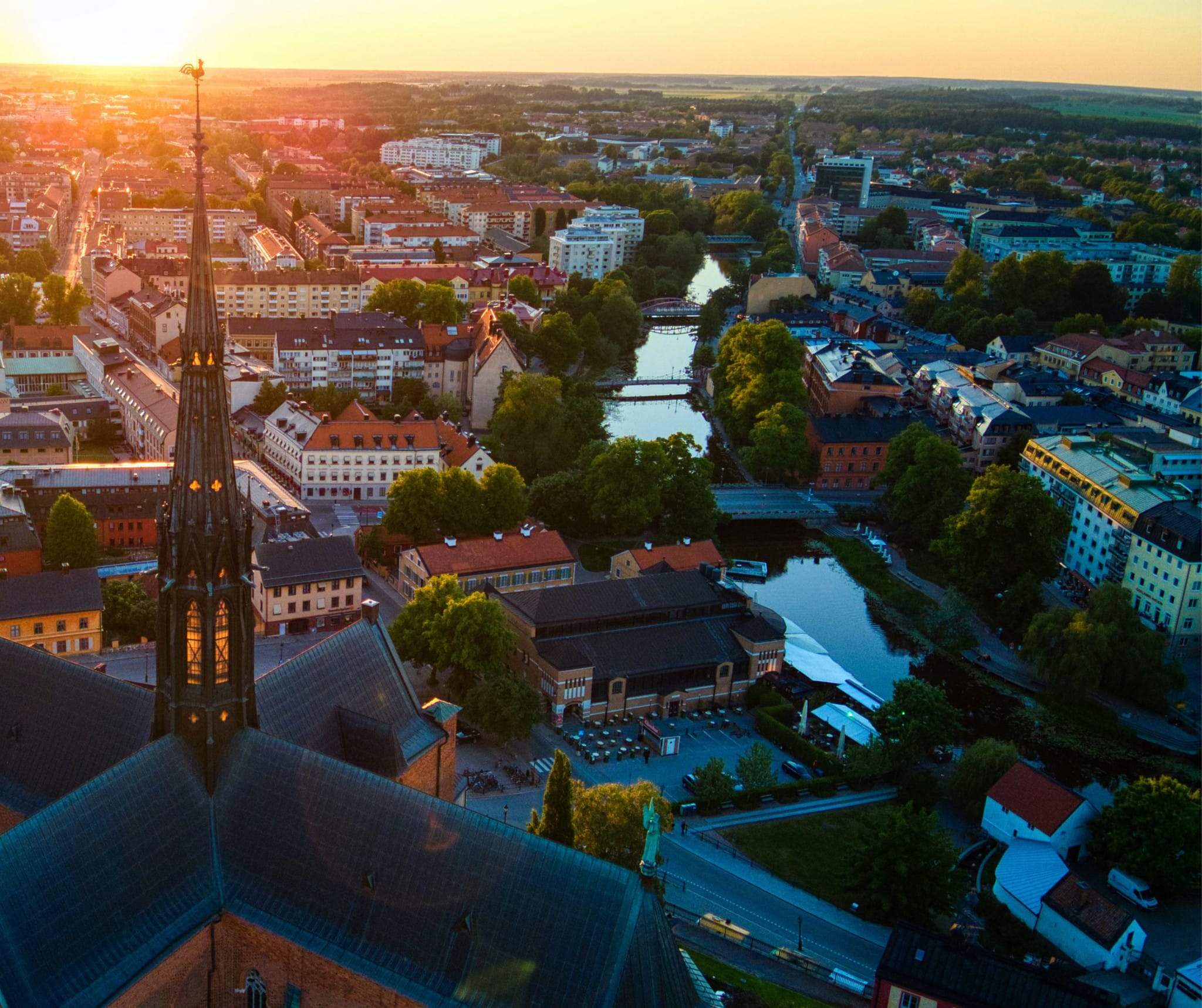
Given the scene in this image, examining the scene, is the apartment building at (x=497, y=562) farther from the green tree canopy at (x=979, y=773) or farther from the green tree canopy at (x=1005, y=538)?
the green tree canopy at (x=1005, y=538)

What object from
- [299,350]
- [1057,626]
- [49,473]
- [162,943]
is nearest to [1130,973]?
[1057,626]

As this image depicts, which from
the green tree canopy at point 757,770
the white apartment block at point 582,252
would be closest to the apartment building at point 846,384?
the green tree canopy at point 757,770

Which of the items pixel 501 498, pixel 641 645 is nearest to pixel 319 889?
pixel 641 645

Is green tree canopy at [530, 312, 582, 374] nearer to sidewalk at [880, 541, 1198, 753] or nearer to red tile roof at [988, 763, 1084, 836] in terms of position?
sidewalk at [880, 541, 1198, 753]

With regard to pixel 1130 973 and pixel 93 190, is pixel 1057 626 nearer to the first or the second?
pixel 1130 973

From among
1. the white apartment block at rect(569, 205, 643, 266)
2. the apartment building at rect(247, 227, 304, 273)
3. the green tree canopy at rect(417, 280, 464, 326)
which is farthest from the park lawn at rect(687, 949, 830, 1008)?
the white apartment block at rect(569, 205, 643, 266)

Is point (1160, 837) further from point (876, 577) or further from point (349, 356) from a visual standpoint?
point (349, 356)
